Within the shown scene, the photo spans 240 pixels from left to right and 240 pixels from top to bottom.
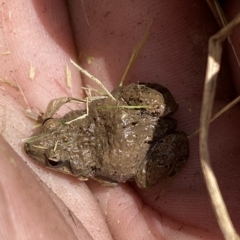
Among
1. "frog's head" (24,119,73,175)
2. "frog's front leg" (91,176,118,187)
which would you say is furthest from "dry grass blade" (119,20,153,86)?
"frog's front leg" (91,176,118,187)

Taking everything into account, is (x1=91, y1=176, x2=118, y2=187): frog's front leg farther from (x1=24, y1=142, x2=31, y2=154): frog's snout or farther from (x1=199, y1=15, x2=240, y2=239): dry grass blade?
(x1=199, y1=15, x2=240, y2=239): dry grass blade

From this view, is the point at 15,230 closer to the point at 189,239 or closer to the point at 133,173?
the point at 133,173

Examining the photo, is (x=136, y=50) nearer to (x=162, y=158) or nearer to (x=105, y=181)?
(x=162, y=158)

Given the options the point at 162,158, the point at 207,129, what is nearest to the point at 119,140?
the point at 162,158

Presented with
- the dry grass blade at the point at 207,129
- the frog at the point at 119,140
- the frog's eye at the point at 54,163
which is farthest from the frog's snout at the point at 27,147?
the dry grass blade at the point at 207,129

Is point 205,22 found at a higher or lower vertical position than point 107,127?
higher

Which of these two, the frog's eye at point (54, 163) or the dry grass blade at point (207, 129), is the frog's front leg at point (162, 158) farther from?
the dry grass blade at point (207, 129)

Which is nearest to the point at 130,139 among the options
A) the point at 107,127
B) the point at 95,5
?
the point at 107,127
